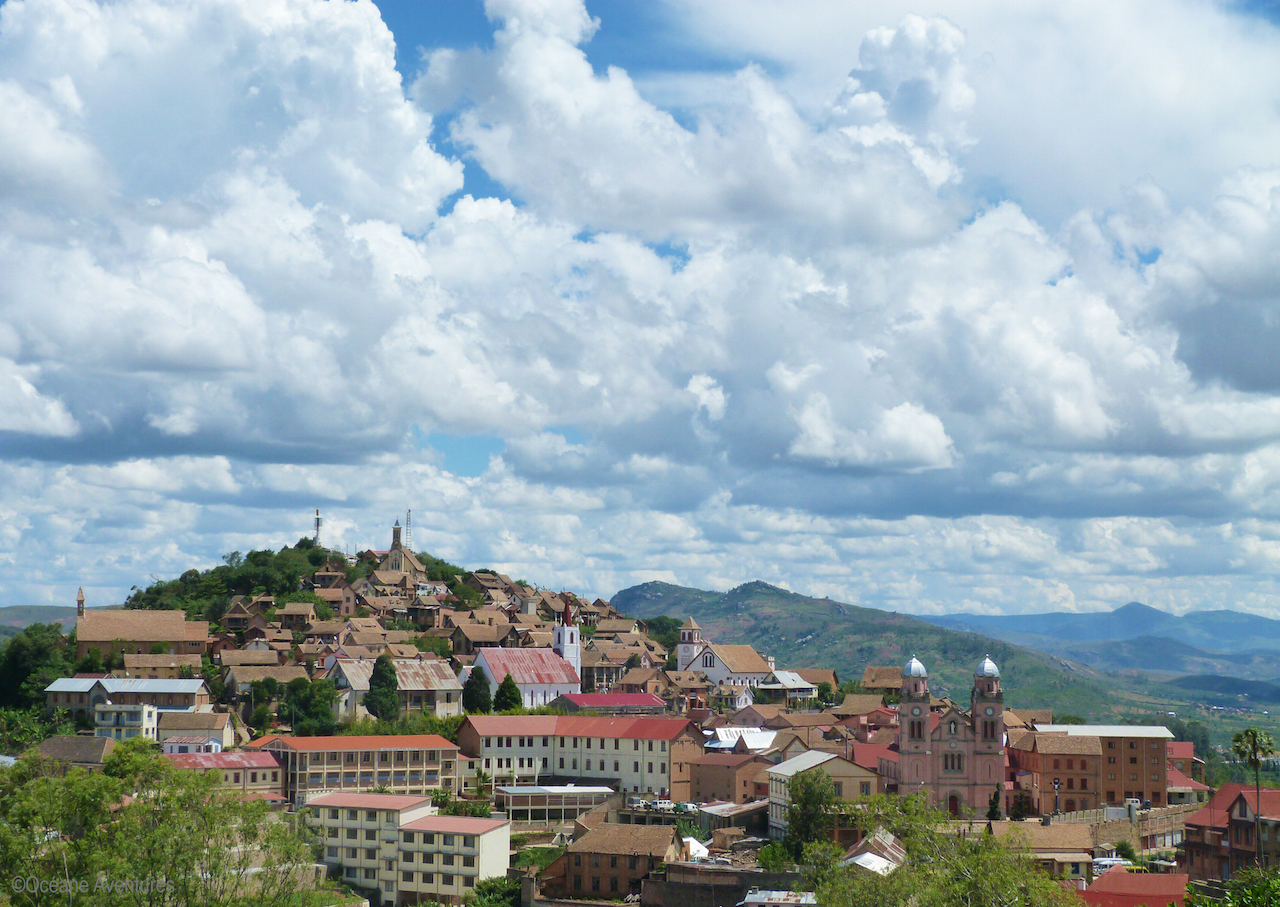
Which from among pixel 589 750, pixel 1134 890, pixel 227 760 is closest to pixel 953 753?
pixel 589 750

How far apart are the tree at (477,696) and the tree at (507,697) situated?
2.11ft

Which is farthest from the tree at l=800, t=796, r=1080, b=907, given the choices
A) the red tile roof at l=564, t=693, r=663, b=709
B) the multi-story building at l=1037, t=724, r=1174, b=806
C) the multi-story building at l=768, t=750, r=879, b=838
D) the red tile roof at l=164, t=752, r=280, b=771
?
the red tile roof at l=564, t=693, r=663, b=709

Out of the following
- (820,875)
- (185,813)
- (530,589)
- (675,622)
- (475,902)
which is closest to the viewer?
(185,813)

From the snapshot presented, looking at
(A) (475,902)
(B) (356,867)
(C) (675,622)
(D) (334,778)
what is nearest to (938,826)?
(A) (475,902)

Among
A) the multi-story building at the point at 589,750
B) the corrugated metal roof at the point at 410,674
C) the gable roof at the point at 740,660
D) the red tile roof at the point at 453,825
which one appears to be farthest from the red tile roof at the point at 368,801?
the gable roof at the point at 740,660

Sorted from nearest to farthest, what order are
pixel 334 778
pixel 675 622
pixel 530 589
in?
1. pixel 334 778
2. pixel 530 589
3. pixel 675 622

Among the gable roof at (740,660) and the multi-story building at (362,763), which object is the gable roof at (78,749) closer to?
the multi-story building at (362,763)

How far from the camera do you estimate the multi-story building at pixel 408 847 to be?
76750 millimetres

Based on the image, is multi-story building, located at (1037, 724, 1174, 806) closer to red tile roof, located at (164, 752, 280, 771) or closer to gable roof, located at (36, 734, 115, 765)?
red tile roof, located at (164, 752, 280, 771)

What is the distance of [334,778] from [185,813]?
33786 mm

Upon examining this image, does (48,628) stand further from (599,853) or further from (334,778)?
(599,853)

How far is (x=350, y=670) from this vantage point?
101 m

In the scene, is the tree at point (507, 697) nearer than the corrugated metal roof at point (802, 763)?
No

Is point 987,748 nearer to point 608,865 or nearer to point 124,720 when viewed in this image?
point 608,865
